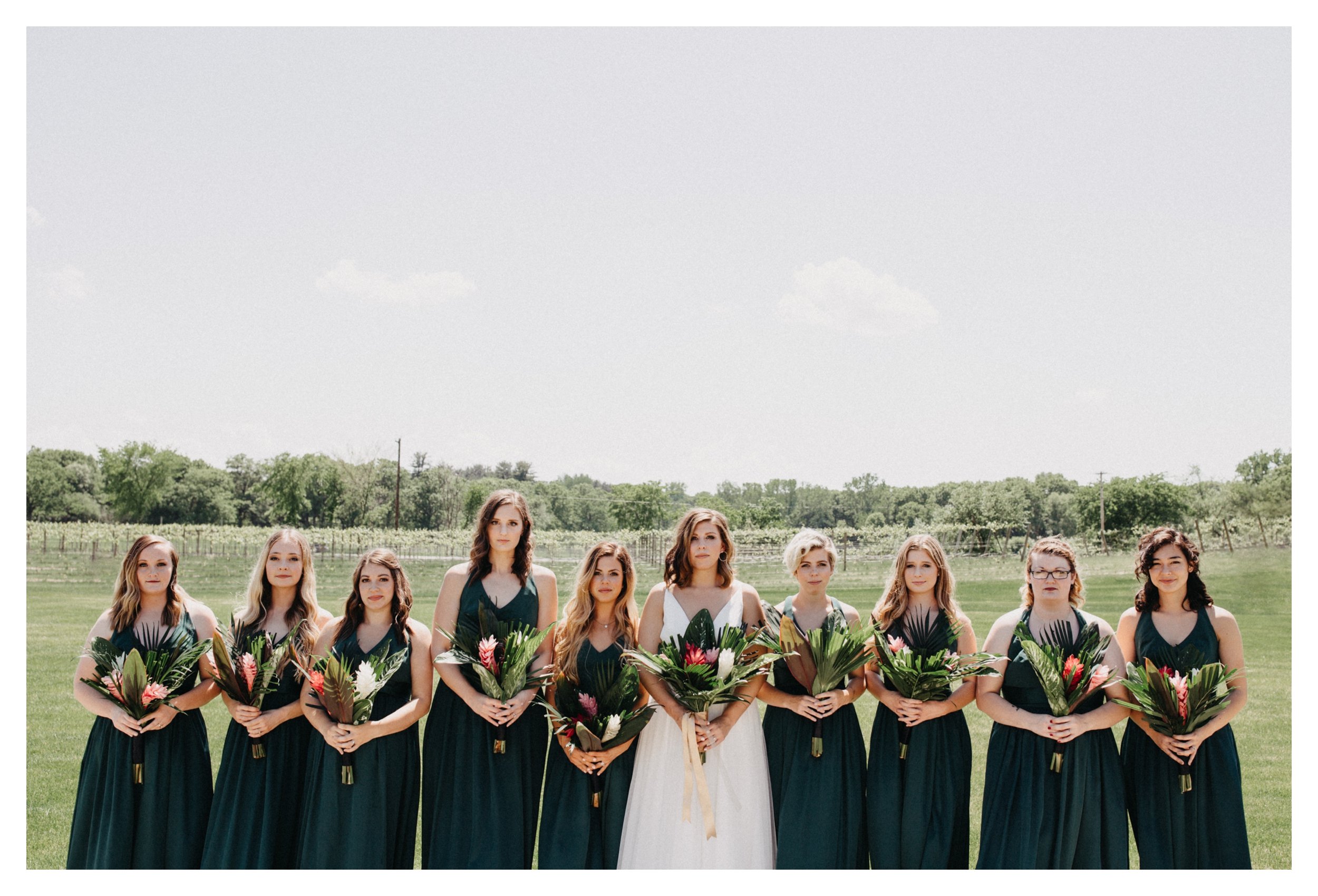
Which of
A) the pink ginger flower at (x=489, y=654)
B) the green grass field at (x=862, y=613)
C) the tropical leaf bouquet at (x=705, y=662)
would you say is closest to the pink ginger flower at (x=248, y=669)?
the pink ginger flower at (x=489, y=654)

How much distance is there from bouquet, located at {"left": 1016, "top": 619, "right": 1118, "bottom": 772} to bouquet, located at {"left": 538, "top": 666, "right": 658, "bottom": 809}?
223 cm

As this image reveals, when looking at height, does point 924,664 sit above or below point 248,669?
above

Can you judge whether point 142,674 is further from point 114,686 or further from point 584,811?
point 584,811

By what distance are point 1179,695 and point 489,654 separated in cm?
393

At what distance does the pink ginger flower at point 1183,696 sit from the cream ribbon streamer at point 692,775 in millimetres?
2724

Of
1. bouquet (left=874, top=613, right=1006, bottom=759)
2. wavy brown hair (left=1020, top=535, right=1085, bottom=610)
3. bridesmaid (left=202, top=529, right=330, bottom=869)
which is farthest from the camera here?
wavy brown hair (left=1020, top=535, right=1085, bottom=610)

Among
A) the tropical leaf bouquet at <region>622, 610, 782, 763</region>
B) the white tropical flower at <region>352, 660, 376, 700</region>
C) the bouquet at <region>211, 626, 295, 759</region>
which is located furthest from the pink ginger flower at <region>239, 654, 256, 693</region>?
the tropical leaf bouquet at <region>622, 610, 782, 763</region>

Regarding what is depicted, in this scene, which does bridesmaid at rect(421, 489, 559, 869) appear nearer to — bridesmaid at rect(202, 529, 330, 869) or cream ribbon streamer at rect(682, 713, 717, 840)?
bridesmaid at rect(202, 529, 330, 869)

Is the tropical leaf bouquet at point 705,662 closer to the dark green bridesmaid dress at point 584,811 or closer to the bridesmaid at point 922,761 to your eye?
the dark green bridesmaid dress at point 584,811

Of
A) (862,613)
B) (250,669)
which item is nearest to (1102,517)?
(862,613)

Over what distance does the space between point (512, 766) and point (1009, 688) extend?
303 centimetres

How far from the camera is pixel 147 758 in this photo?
5461mm

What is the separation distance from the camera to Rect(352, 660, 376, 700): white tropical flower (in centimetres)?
513

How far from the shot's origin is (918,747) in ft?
18.0
